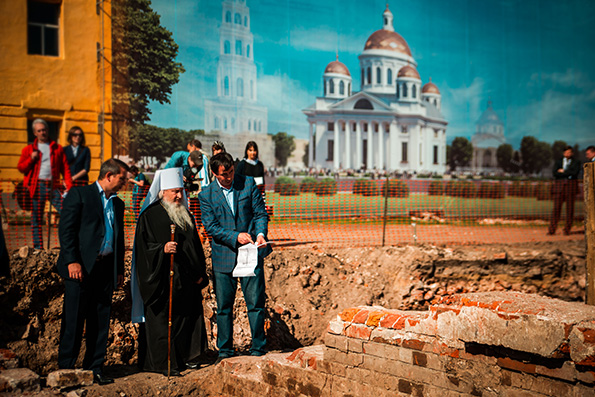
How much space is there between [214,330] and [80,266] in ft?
8.20

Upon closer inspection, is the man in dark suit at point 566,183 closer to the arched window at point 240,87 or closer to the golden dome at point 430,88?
the arched window at point 240,87

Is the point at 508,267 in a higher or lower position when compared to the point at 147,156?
lower

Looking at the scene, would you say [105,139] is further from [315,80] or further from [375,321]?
[375,321]

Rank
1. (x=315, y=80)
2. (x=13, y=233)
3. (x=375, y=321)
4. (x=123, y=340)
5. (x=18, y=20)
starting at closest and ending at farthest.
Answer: (x=375, y=321) < (x=123, y=340) < (x=13, y=233) < (x=18, y=20) < (x=315, y=80)

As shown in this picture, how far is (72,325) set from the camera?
510 cm

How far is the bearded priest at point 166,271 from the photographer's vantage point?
17.7ft

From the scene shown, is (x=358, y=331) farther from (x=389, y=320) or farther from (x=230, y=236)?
(x=230, y=236)

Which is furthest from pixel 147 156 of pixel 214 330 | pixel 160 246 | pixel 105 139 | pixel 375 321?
pixel 375 321

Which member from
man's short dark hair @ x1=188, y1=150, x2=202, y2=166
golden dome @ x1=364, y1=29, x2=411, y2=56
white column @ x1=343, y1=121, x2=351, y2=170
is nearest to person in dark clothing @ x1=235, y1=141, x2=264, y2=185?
man's short dark hair @ x1=188, y1=150, x2=202, y2=166

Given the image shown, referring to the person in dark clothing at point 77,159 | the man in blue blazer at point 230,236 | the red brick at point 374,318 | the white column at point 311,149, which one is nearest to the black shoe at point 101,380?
the man in blue blazer at point 230,236

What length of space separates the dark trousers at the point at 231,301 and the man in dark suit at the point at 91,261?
1028 mm

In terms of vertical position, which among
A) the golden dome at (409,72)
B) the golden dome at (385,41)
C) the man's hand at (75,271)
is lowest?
the man's hand at (75,271)

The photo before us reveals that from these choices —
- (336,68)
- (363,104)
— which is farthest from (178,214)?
(363,104)

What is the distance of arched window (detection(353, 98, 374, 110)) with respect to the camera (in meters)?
31.5
